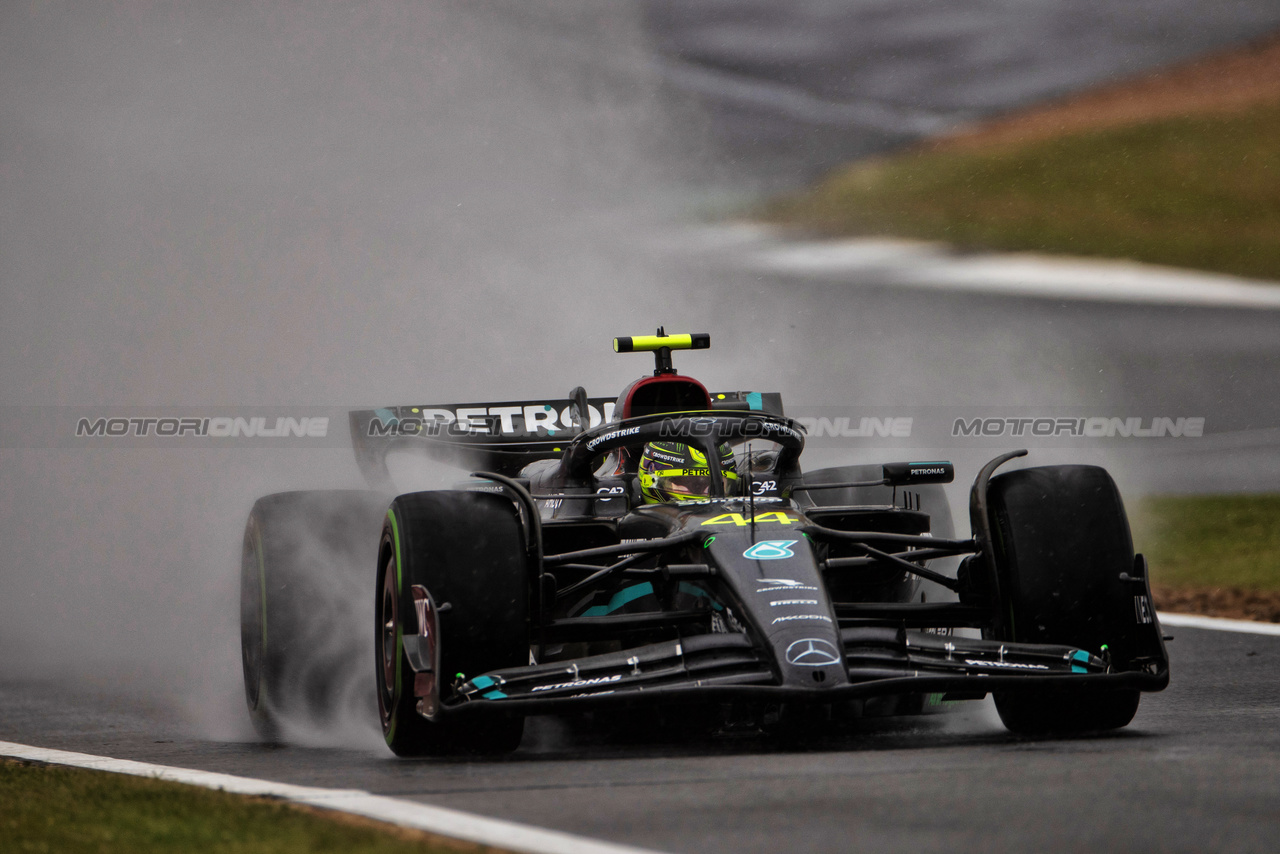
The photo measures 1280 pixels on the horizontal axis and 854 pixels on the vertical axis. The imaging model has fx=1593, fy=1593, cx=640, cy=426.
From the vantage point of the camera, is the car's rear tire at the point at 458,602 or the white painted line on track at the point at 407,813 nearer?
the white painted line on track at the point at 407,813

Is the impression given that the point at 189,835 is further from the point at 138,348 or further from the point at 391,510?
Result: the point at 138,348

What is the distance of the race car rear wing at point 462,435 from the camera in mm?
9258

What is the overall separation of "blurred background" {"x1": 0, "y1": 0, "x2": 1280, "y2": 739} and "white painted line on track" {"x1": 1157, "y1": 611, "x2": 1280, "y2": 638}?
7.41ft

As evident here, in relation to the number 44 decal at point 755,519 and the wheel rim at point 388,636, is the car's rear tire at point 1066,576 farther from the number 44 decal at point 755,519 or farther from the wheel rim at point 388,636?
the wheel rim at point 388,636

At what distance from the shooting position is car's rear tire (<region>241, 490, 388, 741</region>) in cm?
749

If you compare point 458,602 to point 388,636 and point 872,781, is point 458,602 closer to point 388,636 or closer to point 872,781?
point 388,636

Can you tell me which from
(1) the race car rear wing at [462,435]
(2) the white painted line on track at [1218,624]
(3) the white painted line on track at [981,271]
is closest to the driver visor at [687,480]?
(1) the race car rear wing at [462,435]

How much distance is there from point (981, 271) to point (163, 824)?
18.8 meters

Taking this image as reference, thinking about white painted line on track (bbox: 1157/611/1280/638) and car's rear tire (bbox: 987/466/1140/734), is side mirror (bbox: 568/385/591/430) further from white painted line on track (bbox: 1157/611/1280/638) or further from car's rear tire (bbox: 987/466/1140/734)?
white painted line on track (bbox: 1157/611/1280/638)

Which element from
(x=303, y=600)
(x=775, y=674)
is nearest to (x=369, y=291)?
(x=303, y=600)

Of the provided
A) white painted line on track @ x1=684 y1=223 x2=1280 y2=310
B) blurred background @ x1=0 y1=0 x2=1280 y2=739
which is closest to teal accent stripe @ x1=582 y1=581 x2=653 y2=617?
blurred background @ x1=0 y1=0 x2=1280 y2=739

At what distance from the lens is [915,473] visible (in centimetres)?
718

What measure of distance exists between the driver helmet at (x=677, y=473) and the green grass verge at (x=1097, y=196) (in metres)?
14.9

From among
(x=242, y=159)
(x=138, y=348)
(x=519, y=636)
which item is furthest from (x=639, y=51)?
(x=519, y=636)
